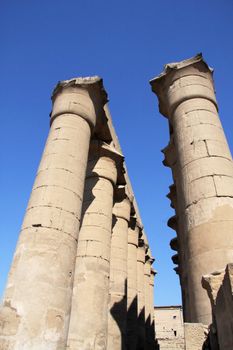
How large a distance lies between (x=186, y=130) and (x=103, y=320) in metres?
6.17

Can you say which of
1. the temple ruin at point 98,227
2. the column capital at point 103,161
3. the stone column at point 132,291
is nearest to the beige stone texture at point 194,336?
the temple ruin at point 98,227

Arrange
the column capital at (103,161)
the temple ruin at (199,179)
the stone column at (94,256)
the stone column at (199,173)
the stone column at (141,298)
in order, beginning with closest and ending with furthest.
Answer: the temple ruin at (199,179)
the stone column at (199,173)
the stone column at (94,256)
the column capital at (103,161)
the stone column at (141,298)

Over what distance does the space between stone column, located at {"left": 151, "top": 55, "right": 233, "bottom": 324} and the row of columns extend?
2.70 metres

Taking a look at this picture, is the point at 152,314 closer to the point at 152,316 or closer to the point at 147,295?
the point at 152,316

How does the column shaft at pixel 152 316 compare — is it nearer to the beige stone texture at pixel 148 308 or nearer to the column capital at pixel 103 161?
the beige stone texture at pixel 148 308

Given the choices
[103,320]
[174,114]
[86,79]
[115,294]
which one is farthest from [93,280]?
[86,79]

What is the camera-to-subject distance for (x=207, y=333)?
17.7ft

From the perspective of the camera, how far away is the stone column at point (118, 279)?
1183 cm

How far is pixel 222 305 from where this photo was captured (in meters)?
4.69

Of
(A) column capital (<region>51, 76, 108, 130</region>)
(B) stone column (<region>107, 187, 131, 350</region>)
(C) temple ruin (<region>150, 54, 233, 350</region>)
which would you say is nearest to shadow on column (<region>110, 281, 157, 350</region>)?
(B) stone column (<region>107, 187, 131, 350</region>)

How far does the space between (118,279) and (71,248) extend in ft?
20.8

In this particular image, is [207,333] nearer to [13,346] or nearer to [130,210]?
[13,346]

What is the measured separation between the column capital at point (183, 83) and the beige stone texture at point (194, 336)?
656 cm

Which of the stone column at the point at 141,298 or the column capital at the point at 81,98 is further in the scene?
the stone column at the point at 141,298
